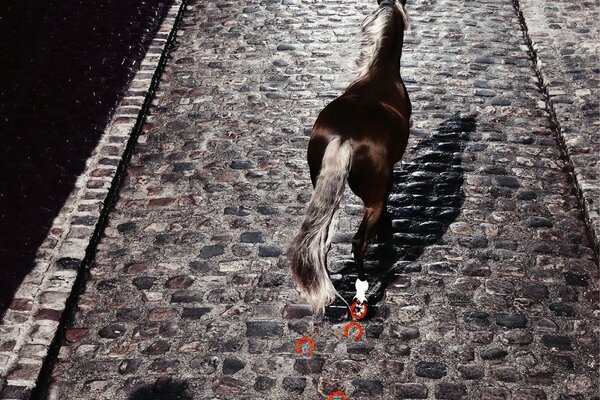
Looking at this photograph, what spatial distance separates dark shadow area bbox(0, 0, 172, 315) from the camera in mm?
7367

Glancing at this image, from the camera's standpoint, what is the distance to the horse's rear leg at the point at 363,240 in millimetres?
5984

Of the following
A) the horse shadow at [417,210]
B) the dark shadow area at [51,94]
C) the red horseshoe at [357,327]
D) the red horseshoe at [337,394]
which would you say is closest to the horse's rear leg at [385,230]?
the horse shadow at [417,210]

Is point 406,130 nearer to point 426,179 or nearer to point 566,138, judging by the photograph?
point 426,179

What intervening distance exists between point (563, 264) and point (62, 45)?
7.33 m

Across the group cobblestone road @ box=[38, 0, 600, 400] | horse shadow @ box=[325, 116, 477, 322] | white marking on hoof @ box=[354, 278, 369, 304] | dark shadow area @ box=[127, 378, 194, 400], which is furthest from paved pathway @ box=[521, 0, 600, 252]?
dark shadow area @ box=[127, 378, 194, 400]

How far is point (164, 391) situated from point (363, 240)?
1.98 metres

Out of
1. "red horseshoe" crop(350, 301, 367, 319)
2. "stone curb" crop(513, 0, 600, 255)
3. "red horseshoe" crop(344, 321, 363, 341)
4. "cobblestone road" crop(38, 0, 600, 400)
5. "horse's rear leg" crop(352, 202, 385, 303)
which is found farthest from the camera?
"stone curb" crop(513, 0, 600, 255)

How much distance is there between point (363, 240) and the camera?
612cm

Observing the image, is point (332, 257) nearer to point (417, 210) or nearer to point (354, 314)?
point (354, 314)

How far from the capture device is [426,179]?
7.81 metres

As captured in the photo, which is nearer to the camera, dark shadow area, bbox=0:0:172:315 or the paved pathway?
dark shadow area, bbox=0:0:172:315

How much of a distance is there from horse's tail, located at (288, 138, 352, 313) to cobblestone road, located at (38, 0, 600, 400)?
63 cm

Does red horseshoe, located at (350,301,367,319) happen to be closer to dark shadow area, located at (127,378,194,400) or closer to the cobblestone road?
the cobblestone road

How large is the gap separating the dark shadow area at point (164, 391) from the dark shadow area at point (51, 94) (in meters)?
1.56
